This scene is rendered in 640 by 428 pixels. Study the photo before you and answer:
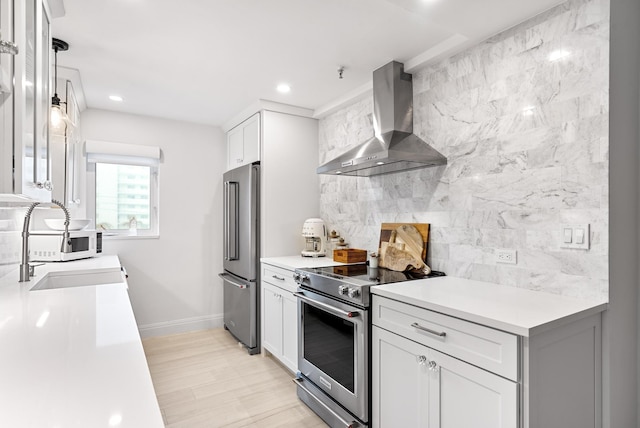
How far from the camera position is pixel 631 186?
5.54 feet

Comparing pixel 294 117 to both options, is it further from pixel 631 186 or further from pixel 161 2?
pixel 631 186

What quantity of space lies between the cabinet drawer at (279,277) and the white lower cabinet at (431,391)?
0.99m

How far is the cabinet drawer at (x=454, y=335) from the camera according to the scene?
4.30 ft

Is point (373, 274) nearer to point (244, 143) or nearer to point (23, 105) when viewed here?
point (23, 105)

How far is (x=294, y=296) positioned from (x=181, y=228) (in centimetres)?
194

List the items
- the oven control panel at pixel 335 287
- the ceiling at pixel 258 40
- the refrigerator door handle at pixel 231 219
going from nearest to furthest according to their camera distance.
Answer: the ceiling at pixel 258 40 < the oven control panel at pixel 335 287 < the refrigerator door handle at pixel 231 219

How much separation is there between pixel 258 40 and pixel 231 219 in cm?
186

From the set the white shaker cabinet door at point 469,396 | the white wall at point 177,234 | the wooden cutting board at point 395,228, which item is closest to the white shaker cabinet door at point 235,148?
the white wall at point 177,234

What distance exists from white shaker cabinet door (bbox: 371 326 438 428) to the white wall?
2721 millimetres

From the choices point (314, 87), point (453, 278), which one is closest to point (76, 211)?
point (314, 87)

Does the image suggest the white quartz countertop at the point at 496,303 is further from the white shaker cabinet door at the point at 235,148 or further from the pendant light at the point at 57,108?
the white shaker cabinet door at the point at 235,148

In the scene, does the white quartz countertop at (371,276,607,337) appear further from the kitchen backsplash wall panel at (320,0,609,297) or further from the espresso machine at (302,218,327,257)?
the espresso machine at (302,218,327,257)

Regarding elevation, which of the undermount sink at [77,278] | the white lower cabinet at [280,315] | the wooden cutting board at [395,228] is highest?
the wooden cutting board at [395,228]

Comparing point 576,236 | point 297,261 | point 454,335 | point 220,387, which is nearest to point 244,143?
point 297,261
